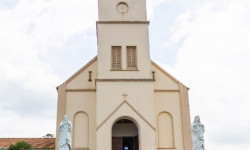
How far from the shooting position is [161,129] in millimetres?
25766

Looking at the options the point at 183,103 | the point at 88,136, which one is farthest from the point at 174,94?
the point at 88,136

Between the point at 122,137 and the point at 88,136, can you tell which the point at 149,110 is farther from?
the point at 88,136

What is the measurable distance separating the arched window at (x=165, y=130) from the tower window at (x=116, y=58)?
4575mm

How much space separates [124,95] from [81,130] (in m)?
4.02

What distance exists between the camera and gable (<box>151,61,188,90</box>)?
88.6 feet

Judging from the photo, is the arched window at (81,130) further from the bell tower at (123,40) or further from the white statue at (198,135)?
the white statue at (198,135)

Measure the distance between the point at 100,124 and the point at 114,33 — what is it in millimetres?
6352

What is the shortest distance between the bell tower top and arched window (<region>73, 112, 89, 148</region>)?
685 centimetres

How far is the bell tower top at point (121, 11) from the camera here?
85.5ft

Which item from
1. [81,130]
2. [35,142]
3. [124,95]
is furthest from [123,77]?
[35,142]

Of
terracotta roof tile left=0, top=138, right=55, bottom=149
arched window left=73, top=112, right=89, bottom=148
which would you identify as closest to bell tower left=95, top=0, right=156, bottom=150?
arched window left=73, top=112, right=89, bottom=148

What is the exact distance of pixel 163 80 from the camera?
27.2 metres

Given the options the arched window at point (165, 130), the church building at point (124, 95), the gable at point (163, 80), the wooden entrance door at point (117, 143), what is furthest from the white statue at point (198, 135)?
the gable at point (163, 80)

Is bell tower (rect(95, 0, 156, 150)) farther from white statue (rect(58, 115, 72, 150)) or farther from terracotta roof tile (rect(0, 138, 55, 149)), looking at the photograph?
terracotta roof tile (rect(0, 138, 55, 149))
